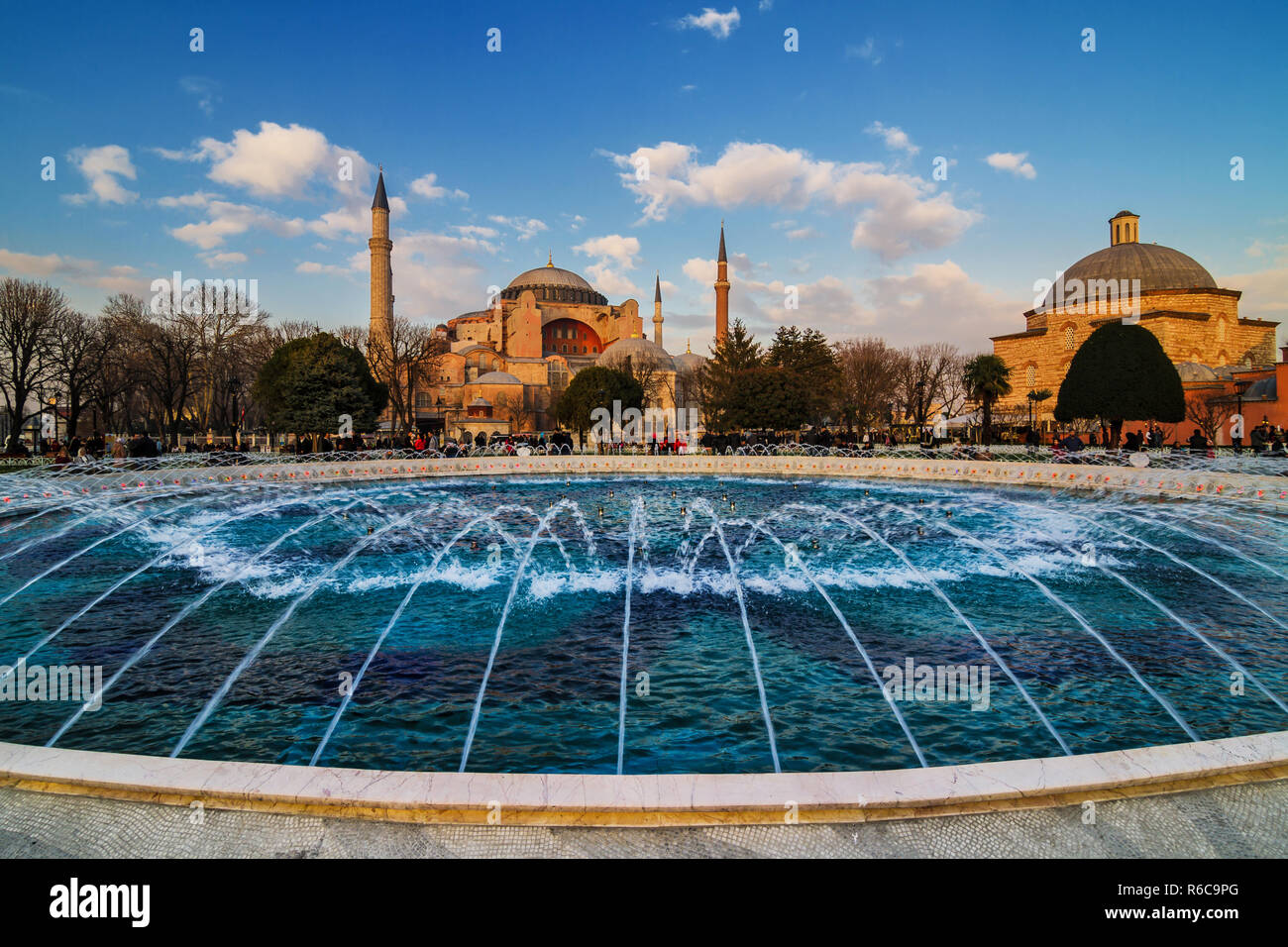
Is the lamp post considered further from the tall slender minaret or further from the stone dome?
the stone dome

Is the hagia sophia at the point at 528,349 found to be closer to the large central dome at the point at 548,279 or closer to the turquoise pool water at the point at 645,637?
the large central dome at the point at 548,279

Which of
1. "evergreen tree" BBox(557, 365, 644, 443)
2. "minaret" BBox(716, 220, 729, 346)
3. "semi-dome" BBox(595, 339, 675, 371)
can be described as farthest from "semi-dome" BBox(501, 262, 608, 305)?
"evergreen tree" BBox(557, 365, 644, 443)

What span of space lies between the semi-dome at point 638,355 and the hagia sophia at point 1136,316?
3132cm

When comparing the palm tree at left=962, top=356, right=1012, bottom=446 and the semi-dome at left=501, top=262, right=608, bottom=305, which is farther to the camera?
the semi-dome at left=501, top=262, right=608, bottom=305

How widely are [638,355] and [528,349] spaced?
12.8 meters

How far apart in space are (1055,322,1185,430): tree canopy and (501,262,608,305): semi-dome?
6792cm

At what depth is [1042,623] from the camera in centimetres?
781

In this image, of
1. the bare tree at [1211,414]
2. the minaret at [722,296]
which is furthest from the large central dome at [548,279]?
the bare tree at [1211,414]

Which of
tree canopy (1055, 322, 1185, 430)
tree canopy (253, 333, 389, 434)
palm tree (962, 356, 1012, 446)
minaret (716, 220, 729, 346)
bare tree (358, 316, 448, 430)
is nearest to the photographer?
tree canopy (1055, 322, 1185, 430)

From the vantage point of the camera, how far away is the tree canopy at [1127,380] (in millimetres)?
25922

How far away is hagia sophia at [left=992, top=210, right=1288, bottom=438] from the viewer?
4566cm
